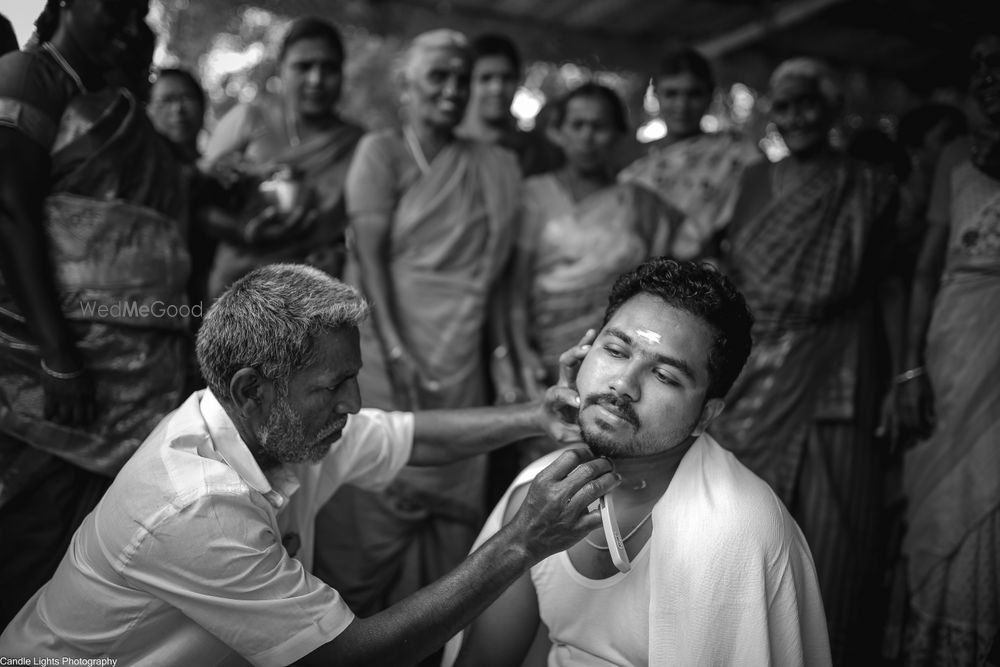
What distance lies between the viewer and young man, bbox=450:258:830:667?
1993 millimetres

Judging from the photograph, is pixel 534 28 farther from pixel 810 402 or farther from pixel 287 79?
pixel 810 402

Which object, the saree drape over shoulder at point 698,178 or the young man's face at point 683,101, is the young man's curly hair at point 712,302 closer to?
the saree drape over shoulder at point 698,178

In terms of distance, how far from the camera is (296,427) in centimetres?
224

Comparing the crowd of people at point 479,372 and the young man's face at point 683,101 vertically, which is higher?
the young man's face at point 683,101

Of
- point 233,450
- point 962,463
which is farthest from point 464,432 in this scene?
point 962,463

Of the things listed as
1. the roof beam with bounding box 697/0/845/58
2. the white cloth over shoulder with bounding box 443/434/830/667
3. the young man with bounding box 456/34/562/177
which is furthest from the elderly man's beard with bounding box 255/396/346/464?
the roof beam with bounding box 697/0/845/58

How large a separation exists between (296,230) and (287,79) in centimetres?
92

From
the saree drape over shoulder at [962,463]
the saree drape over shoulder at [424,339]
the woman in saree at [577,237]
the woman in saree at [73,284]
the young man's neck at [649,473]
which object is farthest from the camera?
the woman in saree at [577,237]

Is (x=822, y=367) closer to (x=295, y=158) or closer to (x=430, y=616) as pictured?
(x=430, y=616)

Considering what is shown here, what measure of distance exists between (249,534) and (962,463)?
289cm

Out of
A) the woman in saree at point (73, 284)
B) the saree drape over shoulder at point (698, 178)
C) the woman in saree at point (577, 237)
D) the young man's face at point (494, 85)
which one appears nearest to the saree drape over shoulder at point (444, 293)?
the woman in saree at point (577, 237)

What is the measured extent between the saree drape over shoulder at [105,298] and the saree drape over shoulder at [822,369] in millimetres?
2637

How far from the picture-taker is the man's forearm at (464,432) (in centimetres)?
277

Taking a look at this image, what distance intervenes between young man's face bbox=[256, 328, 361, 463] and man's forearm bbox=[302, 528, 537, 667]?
0.53 m
